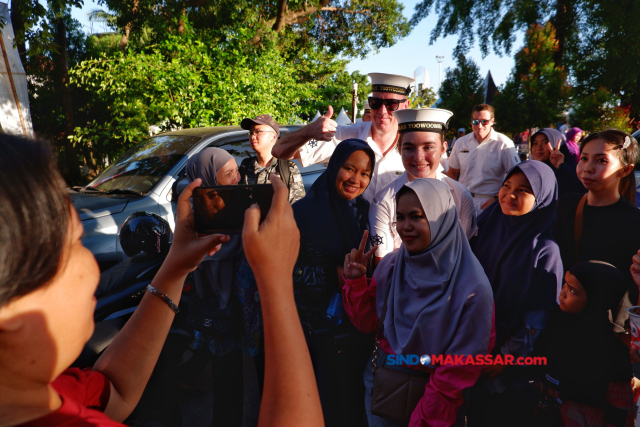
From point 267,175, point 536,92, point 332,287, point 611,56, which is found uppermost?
point 611,56

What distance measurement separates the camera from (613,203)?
8.80 feet

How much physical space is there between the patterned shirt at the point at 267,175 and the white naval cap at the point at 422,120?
0.95 m

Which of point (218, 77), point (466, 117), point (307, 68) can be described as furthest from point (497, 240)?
point (466, 117)

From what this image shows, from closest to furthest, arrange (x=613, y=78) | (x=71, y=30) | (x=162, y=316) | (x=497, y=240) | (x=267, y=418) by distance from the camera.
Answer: (x=267, y=418) < (x=162, y=316) < (x=497, y=240) < (x=71, y=30) < (x=613, y=78)

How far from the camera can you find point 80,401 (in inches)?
33.7

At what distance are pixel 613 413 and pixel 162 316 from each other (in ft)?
7.31

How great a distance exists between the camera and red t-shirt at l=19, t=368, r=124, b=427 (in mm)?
638

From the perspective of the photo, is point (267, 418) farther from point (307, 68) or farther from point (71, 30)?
point (71, 30)

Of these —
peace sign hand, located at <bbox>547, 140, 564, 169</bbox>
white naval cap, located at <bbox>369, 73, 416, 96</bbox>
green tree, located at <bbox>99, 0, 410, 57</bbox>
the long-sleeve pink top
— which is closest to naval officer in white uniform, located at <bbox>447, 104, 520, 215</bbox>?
peace sign hand, located at <bbox>547, 140, 564, 169</bbox>

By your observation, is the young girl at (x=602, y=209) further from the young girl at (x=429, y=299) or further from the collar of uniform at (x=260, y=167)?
the collar of uniform at (x=260, y=167)

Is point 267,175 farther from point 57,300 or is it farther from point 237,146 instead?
point 57,300

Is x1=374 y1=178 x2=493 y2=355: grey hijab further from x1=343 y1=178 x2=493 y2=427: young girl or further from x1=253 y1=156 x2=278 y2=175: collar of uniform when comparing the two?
x1=253 y1=156 x2=278 y2=175: collar of uniform

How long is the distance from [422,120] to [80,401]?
8.39 ft

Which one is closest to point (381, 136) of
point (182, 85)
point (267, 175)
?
point (267, 175)
